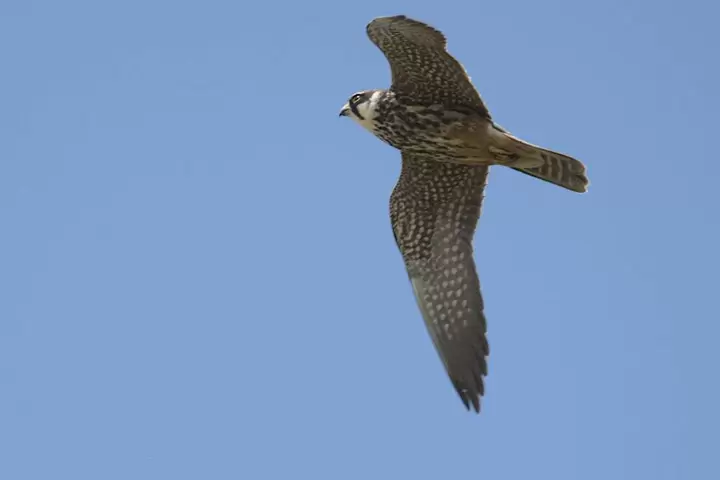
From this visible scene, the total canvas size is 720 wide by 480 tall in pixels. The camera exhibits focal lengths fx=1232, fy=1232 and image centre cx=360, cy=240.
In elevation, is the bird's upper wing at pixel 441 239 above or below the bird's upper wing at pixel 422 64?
below

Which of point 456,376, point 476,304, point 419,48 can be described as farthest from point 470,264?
point 419,48

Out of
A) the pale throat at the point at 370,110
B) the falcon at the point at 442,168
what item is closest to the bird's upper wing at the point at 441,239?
the falcon at the point at 442,168

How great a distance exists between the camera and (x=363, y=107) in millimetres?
11383

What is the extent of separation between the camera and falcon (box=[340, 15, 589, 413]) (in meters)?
10.7

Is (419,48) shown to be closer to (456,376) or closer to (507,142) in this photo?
(507,142)

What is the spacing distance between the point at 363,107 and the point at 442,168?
95 cm

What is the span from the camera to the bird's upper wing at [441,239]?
1136 centimetres

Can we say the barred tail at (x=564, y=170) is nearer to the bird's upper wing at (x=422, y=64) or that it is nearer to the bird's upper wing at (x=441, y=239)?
the bird's upper wing at (x=422, y=64)

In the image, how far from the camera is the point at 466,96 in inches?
427

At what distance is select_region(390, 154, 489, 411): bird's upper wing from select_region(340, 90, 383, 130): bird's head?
0.60 metres

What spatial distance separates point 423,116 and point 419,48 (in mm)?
695

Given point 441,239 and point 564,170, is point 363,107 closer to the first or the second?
point 441,239

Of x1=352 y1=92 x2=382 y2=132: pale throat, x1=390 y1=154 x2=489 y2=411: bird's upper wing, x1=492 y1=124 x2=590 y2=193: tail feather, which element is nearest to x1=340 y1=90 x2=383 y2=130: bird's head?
x1=352 y1=92 x2=382 y2=132: pale throat

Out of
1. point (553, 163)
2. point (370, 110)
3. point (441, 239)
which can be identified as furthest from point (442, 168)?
point (553, 163)
